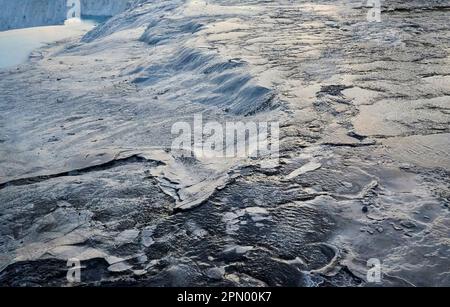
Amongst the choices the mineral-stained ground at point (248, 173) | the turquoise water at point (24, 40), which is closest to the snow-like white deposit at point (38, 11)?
the turquoise water at point (24, 40)

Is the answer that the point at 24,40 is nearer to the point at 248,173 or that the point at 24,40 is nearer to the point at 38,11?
the point at 38,11

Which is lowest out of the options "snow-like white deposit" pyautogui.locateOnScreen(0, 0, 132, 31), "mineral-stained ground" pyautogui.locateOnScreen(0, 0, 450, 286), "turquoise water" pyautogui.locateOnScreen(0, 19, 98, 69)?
"mineral-stained ground" pyautogui.locateOnScreen(0, 0, 450, 286)

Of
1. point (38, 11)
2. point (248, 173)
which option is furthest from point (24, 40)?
point (248, 173)

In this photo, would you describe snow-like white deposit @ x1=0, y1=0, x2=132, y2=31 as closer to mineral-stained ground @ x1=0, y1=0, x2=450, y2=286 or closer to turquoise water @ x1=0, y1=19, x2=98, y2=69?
turquoise water @ x1=0, y1=19, x2=98, y2=69

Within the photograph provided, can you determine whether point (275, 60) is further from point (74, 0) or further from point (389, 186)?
point (74, 0)

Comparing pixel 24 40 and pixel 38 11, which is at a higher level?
pixel 38 11

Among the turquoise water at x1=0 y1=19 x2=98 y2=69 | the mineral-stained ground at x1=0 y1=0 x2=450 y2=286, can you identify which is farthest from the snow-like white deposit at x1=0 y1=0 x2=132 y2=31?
the mineral-stained ground at x1=0 y1=0 x2=450 y2=286

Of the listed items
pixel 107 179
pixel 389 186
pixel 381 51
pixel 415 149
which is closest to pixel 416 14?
pixel 381 51

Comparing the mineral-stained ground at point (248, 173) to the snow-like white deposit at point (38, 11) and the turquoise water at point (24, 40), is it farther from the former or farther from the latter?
the snow-like white deposit at point (38, 11)
